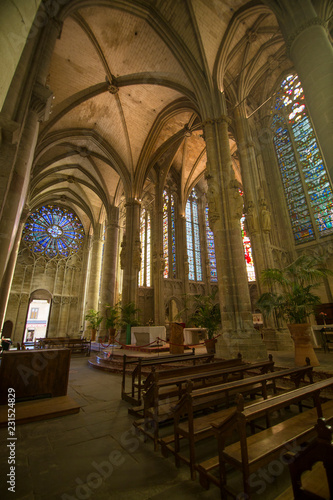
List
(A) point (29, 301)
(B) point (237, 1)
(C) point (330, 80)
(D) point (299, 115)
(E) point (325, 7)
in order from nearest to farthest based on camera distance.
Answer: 1. (C) point (330, 80)
2. (E) point (325, 7)
3. (B) point (237, 1)
4. (D) point (299, 115)
5. (A) point (29, 301)

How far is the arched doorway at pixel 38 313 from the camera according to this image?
19.3m

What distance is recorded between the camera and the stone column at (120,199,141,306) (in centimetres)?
1272

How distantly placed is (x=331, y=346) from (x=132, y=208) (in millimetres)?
11760

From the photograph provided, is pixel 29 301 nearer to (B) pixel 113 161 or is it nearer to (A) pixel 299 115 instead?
(B) pixel 113 161

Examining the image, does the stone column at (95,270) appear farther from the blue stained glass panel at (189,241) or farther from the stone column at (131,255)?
the blue stained glass panel at (189,241)

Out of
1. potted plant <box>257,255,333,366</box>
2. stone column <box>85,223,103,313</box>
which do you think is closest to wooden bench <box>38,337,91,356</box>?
stone column <box>85,223,103,313</box>

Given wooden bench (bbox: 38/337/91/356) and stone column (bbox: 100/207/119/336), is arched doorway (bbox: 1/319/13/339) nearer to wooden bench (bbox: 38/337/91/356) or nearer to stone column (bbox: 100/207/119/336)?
wooden bench (bbox: 38/337/91/356)

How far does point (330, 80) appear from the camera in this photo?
173 inches

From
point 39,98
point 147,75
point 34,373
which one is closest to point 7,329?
point 34,373

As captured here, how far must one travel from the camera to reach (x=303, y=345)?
181 inches

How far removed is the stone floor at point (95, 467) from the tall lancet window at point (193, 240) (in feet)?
48.7

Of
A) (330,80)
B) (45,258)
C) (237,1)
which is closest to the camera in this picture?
(330,80)

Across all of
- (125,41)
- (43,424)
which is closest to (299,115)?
(125,41)

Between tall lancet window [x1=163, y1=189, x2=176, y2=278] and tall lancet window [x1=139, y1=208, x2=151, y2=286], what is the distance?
4.23 feet
